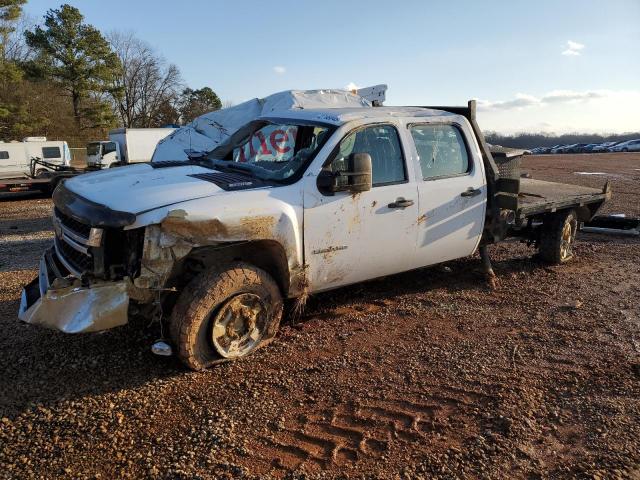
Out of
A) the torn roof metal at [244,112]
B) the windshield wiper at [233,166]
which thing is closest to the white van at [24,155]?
the torn roof metal at [244,112]

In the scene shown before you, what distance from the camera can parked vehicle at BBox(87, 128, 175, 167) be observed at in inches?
938

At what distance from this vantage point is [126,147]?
23.7 m

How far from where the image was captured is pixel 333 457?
9.16 ft

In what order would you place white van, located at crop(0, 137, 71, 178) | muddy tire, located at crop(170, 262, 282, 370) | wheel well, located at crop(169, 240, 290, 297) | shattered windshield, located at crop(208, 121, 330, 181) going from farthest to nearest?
white van, located at crop(0, 137, 71, 178) → shattered windshield, located at crop(208, 121, 330, 181) → wheel well, located at crop(169, 240, 290, 297) → muddy tire, located at crop(170, 262, 282, 370)

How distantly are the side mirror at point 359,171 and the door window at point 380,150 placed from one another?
29cm

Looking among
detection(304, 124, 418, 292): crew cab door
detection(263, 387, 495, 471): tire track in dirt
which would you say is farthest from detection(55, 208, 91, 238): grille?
detection(263, 387, 495, 471): tire track in dirt

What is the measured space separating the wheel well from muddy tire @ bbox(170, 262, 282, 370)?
11cm

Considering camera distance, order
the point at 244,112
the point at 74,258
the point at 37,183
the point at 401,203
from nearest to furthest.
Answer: the point at 74,258, the point at 401,203, the point at 244,112, the point at 37,183

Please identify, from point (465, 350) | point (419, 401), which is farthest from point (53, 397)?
point (465, 350)

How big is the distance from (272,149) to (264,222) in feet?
4.66

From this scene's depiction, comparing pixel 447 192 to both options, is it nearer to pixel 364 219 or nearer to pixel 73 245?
pixel 364 219

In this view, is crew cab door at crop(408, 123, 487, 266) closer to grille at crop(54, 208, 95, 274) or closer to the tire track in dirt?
the tire track in dirt

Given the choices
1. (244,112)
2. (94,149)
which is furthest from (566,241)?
(94,149)

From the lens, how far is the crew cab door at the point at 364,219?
4.02 meters
